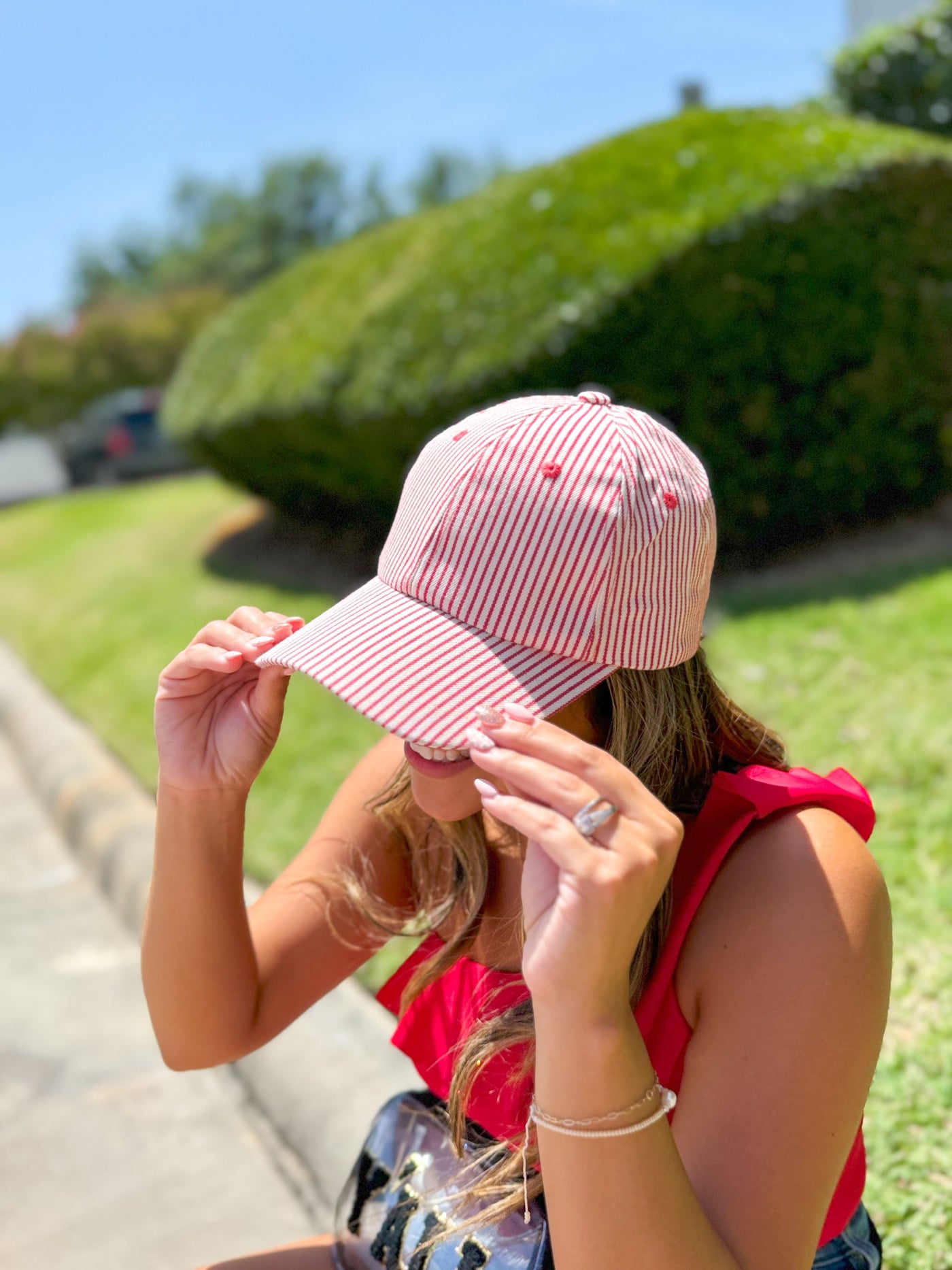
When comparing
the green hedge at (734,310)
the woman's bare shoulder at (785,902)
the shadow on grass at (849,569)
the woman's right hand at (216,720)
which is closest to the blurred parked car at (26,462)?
the green hedge at (734,310)

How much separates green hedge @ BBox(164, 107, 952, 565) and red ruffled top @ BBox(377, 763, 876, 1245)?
4.53 meters

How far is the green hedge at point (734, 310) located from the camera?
578cm

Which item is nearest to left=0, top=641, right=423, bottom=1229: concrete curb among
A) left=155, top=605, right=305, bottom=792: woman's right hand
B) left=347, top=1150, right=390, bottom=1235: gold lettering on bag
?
left=347, top=1150, right=390, bottom=1235: gold lettering on bag

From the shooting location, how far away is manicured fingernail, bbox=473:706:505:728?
3.92ft

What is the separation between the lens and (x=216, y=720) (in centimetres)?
175

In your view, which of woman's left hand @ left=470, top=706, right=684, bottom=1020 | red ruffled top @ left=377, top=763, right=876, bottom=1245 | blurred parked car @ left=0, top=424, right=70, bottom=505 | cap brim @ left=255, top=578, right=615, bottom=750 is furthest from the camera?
blurred parked car @ left=0, top=424, right=70, bottom=505

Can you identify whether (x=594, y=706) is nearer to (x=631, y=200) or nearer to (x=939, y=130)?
(x=631, y=200)

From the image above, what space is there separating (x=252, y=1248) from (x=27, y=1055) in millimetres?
1282

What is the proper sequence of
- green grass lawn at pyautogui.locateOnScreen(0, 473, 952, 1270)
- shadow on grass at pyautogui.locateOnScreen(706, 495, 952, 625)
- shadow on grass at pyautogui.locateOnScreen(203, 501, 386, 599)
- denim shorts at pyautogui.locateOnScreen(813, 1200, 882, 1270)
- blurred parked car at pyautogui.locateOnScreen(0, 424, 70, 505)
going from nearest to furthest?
denim shorts at pyautogui.locateOnScreen(813, 1200, 882, 1270) < green grass lawn at pyautogui.locateOnScreen(0, 473, 952, 1270) < shadow on grass at pyautogui.locateOnScreen(706, 495, 952, 625) < shadow on grass at pyautogui.locateOnScreen(203, 501, 386, 599) < blurred parked car at pyautogui.locateOnScreen(0, 424, 70, 505)

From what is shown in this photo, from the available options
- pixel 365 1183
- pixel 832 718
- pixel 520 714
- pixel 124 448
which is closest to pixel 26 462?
pixel 124 448

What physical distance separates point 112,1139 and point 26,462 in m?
31.0

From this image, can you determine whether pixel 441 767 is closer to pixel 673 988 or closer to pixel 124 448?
pixel 673 988

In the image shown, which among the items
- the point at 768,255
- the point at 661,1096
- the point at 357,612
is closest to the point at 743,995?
the point at 661,1096

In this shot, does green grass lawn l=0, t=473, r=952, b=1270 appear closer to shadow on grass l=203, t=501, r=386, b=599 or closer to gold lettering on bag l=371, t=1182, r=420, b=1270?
shadow on grass l=203, t=501, r=386, b=599
